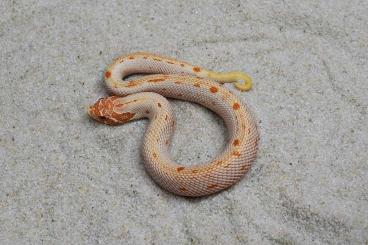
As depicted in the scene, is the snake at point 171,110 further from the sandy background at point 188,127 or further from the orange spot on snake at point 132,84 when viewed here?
the sandy background at point 188,127

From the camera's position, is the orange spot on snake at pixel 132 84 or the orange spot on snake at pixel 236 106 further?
the orange spot on snake at pixel 132 84

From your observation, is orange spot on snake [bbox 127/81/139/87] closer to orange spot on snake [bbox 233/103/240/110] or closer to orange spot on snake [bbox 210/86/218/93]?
orange spot on snake [bbox 210/86/218/93]

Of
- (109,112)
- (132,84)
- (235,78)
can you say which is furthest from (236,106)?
(109,112)

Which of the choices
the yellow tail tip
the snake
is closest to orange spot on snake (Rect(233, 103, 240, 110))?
the snake

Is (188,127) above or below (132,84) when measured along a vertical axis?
below

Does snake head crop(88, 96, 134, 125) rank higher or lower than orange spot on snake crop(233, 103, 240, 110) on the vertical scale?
lower

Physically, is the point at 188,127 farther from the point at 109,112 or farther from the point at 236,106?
the point at 109,112

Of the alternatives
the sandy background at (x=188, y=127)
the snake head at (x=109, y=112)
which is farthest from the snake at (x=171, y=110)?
the sandy background at (x=188, y=127)
